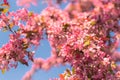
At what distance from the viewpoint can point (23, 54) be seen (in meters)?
7.71

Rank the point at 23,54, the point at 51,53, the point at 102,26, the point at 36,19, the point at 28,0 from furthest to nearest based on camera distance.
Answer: the point at 28,0 < the point at 51,53 < the point at 102,26 < the point at 36,19 < the point at 23,54

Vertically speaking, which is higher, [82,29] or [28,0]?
[28,0]

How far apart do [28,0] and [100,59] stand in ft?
21.3

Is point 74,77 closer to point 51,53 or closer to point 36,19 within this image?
point 36,19

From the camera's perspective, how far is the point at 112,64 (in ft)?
24.8

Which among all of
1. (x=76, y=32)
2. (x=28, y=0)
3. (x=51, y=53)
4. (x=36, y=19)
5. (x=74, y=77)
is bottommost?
(x=74, y=77)

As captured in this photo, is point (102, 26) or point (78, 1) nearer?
point (102, 26)

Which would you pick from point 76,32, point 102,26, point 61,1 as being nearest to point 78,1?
point 61,1

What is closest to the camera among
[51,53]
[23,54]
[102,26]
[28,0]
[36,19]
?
[23,54]

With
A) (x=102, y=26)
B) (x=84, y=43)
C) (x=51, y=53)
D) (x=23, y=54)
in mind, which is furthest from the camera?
(x=51, y=53)

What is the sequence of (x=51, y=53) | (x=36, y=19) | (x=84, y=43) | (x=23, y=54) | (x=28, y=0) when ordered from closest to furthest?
(x=84, y=43)
(x=23, y=54)
(x=36, y=19)
(x=51, y=53)
(x=28, y=0)

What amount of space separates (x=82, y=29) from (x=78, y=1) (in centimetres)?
449

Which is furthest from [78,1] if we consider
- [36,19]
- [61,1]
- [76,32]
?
[76,32]

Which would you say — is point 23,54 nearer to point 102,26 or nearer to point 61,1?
point 102,26
